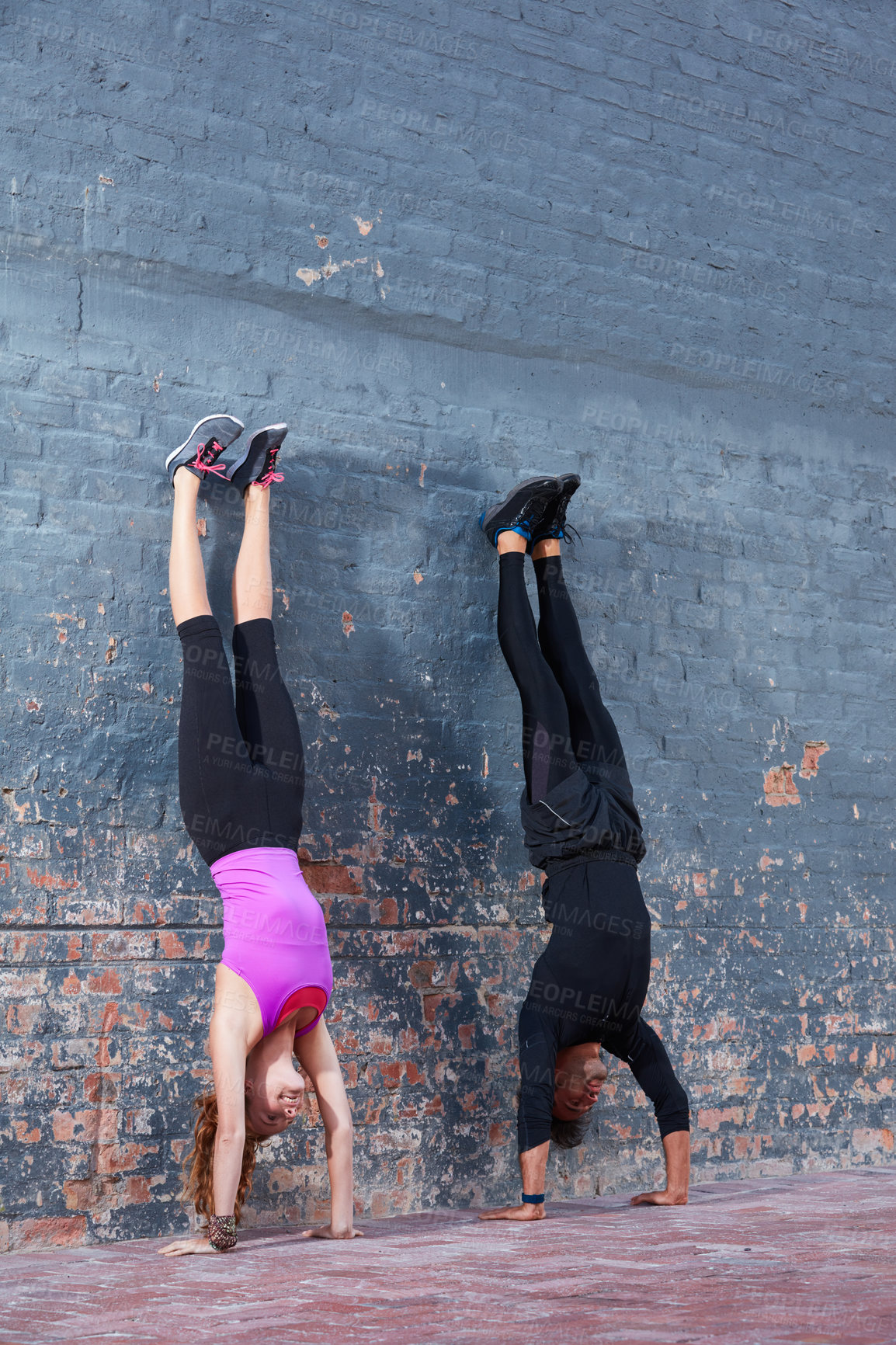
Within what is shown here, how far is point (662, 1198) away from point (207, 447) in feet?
10.2

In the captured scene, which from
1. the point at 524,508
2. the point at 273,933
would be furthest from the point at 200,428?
the point at 273,933

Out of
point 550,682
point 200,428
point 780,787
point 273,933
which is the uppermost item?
point 200,428

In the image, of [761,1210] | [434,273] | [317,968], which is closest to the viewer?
[317,968]

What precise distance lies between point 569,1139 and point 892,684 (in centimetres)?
277

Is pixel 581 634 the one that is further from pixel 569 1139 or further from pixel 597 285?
pixel 569 1139

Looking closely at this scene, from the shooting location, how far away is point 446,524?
208 inches

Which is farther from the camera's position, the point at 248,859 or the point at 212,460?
the point at 212,460

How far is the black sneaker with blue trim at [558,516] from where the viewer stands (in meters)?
5.12

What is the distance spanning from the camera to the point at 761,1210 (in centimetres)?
448

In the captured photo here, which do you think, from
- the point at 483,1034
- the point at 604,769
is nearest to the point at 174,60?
the point at 604,769

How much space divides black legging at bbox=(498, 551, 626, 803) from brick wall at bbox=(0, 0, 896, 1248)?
229 millimetres

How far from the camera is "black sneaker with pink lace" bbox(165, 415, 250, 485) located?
178 inches

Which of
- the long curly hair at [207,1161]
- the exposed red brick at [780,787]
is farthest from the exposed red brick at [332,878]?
the exposed red brick at [780,787]

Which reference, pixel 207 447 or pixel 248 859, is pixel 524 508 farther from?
pixel 248 859
